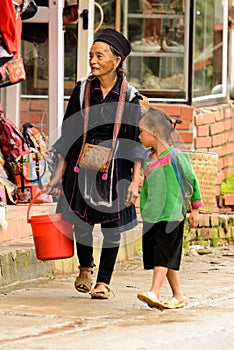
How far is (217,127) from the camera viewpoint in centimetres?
1370

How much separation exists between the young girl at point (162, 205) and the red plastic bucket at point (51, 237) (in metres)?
0.56

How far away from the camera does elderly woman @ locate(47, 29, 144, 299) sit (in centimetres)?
798

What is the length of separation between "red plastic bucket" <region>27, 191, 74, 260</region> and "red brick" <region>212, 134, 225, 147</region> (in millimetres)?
5749

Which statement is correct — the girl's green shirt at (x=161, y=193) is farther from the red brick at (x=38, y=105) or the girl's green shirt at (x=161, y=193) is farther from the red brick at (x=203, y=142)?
the red brick at (x=203, y=142)

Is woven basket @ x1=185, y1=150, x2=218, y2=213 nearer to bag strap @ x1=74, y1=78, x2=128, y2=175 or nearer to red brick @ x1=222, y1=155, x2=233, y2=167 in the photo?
red brick @ x1=222, y1=155, x2=233, y2=167

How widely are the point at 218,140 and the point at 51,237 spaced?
606 cm

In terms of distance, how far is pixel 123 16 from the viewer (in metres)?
13.1

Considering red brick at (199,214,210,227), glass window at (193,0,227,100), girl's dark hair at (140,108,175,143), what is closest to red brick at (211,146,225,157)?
glass window at (193,0,227,100)

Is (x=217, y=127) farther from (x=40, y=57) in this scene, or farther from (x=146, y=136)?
(x=146, y=136)

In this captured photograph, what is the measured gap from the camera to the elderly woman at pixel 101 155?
798cm

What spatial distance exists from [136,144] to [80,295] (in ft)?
3.47

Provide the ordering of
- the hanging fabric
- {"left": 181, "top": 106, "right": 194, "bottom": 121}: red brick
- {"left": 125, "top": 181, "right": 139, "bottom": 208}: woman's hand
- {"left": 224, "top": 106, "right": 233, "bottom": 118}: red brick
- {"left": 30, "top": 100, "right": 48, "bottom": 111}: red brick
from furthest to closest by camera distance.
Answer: {"left": 224, "top": 106, "right": 233, "bottom": 118}: red brick, {"left": 181, "top": 106, "right": 194, "bottom": 121}: red brick, {"left": 30, "top": 100, "right": 48, "bottom": 111}: red brick, the hanging fabric, {"left": 125, "top": 181, "right": 139, "bottom": 208}: woman's hand

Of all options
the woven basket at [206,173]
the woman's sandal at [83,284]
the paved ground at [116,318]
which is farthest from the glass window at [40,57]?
the woman's sandal at [83,284]

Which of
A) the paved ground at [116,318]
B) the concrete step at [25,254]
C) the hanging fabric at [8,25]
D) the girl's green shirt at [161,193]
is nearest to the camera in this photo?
the paved ground at [116,318]
